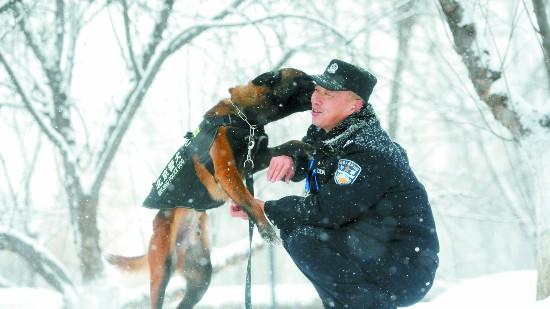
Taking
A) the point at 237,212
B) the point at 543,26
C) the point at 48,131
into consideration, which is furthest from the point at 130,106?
the point at 543,26

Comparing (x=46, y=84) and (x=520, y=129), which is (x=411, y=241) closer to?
(x=520, y=129)

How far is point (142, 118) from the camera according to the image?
15750 mm

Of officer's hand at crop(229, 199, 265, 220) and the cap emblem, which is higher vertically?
the cap emblem

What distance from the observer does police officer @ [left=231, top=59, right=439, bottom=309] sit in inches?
88.8

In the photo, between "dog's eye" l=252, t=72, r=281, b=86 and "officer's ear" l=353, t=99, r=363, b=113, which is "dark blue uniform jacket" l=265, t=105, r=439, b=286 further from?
"dog's eye" l=252, t=72, r=281, b=86

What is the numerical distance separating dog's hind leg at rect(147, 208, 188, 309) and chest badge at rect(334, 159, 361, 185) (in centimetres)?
117

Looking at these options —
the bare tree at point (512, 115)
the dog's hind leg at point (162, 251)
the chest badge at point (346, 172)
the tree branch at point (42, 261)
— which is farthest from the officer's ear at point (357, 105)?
the tree branch at point (42, 261)

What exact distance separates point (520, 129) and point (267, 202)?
261 centimetres

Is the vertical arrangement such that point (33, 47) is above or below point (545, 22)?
above

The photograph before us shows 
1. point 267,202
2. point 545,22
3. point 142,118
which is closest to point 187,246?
point 267,202

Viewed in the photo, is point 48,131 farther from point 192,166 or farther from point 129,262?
point 192,166

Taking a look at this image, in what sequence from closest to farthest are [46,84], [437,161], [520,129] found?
[520,129] < [46,84] < [437,161]

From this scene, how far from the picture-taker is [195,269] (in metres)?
3.18

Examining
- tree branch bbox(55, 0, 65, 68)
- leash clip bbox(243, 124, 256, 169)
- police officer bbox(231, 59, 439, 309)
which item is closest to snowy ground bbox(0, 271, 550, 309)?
police officer bbox(231, 59, 439, 309)
